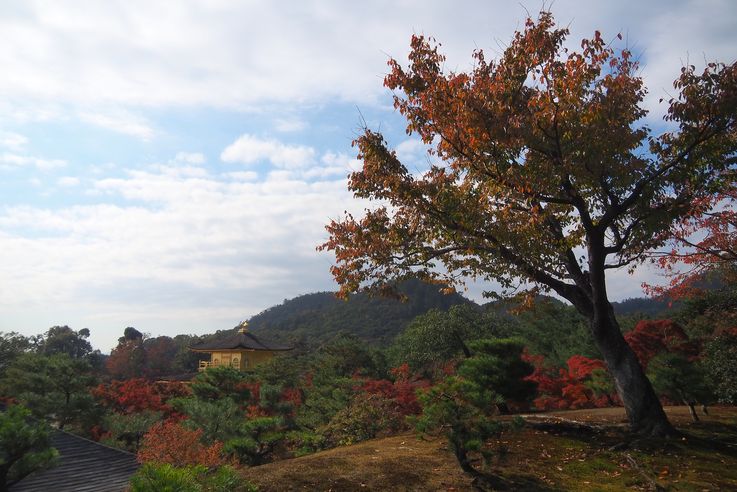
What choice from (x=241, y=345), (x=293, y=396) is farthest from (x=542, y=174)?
(x=241, y=345)

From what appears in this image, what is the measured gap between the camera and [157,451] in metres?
7.50

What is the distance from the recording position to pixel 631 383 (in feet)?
25.2

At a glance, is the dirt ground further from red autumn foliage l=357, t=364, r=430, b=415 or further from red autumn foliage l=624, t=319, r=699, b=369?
red autumn foliage l=624, t=319, r=699, b=369

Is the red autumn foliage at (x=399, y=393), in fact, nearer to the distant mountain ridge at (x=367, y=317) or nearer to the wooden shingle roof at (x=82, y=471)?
the wooden shingle roof at (x=82, y=471)

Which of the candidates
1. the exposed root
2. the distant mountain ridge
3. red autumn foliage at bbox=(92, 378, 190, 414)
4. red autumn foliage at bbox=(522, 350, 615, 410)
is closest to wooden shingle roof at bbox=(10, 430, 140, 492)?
the exposed root

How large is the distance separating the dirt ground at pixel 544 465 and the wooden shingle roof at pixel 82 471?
2.77 m

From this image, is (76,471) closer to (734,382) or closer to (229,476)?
(229,476)

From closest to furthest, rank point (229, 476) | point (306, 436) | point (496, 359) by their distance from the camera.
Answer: point (229, 476) < point (496, 359) < point (306, 436)

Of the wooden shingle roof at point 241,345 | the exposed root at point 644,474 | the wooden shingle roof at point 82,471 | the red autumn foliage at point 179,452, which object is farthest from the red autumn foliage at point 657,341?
the wooden shingle roof at point 241,345

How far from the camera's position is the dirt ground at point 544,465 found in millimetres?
5727

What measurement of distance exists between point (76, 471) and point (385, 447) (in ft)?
16.8

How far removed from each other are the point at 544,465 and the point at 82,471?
24.1 ft

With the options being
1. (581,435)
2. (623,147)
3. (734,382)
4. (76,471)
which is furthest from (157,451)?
(734,382)

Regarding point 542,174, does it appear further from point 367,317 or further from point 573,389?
point 367,317
